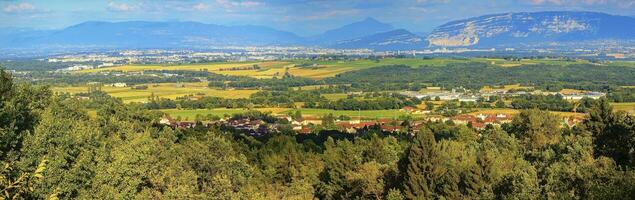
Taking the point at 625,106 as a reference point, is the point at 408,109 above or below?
below

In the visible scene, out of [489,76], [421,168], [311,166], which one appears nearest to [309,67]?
[489,76]

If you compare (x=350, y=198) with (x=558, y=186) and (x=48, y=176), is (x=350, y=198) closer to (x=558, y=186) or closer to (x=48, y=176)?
(x=558, y=186)

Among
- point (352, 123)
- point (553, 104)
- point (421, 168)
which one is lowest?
point (352, 123)

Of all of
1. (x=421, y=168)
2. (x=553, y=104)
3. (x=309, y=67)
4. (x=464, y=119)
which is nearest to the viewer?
(x=421, y=168)

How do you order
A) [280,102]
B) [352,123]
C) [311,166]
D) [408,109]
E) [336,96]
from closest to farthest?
[311,166], [352,123], [408,109], [280,102], [336,96]

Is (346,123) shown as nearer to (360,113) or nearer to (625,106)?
(360,113)

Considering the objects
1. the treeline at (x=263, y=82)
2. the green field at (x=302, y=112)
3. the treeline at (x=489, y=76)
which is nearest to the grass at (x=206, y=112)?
the green field at (x=302, y=112)

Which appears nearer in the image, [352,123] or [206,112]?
[352,123]

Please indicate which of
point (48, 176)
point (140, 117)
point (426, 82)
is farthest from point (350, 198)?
point (426, 82)

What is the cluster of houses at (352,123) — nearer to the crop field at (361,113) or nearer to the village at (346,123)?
the village at (346,123)
